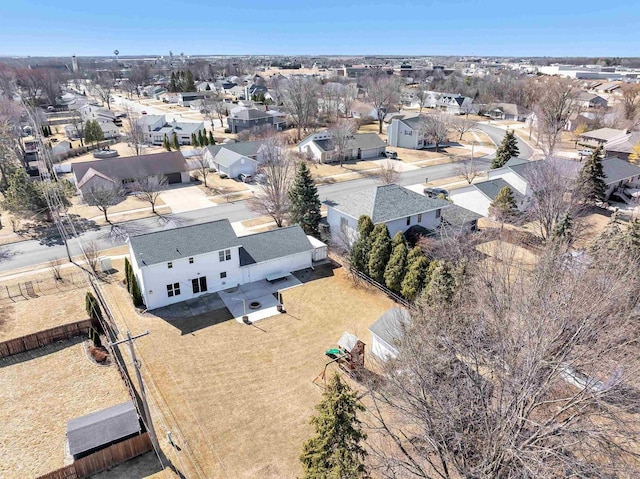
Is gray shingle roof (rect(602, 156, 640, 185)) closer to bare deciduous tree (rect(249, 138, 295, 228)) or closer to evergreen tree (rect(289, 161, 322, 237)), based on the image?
evergreen tree (rect(289, 161, 322, 237))

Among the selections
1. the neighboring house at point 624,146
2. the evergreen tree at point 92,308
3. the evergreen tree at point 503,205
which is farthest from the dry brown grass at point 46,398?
the neighboring house at point 624,146

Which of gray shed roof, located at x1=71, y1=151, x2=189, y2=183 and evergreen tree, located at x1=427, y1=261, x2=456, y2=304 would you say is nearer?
evergreen tree, located at x1=427, y1=261, x2=456, y2=304

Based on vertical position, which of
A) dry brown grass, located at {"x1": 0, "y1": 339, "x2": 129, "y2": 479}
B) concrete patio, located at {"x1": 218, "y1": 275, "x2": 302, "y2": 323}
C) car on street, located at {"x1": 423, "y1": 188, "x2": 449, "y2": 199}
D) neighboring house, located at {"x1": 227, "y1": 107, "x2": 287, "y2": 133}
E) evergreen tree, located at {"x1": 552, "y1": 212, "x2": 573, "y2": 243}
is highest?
neighboring house, located at {"x1": 227, "y1": 107, "x2": 287, "y2": 133}

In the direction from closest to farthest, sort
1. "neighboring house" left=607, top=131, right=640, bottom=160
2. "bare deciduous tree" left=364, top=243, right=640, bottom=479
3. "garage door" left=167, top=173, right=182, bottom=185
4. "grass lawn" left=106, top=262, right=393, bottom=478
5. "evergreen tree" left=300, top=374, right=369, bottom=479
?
"bare deciduous tree" left=364, top=243, right=640, bottom=479 → "evergreen tree" left=300, top=374, right=369, bottom=479 → "grass lawn" left=106, top=262, right=393, bottom=478 → "garage door" left=167, top=173, right=182, bottom=185 → "neighboring house" left=607, top=131, right=640, bottom=160

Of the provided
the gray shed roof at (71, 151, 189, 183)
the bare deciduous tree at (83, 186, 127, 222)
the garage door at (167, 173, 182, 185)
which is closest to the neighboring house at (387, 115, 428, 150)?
the gray shed roof at (71, 151, 189, 183)

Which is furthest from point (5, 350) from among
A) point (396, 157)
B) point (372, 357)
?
point (396, 157)

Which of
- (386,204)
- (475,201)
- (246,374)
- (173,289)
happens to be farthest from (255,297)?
(475,201)

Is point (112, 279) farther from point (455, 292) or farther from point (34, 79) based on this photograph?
point (34, 79)
